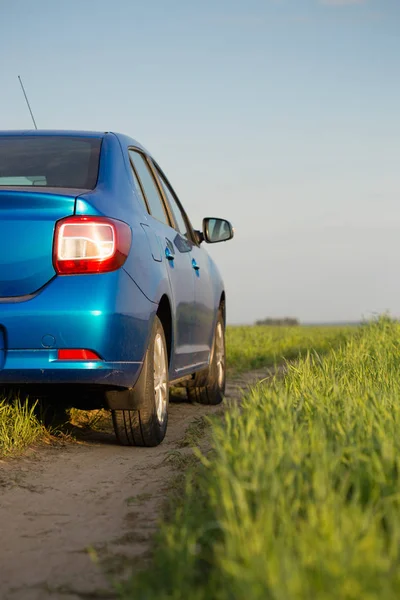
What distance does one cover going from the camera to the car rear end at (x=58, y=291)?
178 inches

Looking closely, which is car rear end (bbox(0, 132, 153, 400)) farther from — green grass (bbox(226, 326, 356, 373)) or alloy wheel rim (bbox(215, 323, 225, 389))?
green grass (bbox(226, 326, 356, 373))

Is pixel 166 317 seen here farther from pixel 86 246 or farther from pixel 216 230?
pixel 216 230

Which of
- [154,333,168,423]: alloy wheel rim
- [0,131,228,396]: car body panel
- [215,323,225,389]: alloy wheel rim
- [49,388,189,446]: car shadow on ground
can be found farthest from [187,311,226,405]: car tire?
[0,131,228,396]: car body panel

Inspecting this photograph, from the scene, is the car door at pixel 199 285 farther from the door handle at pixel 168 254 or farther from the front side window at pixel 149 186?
the door handle at pixel 168 254

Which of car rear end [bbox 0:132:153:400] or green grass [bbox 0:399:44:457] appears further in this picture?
green grass [bbox 0:399:44:457]

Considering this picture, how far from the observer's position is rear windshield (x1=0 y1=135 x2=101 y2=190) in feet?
16.7

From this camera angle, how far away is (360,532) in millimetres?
2428

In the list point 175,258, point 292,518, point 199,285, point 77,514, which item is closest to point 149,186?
point 175,258

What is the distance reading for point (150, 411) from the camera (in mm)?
5188

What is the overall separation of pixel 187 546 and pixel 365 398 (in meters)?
1.83

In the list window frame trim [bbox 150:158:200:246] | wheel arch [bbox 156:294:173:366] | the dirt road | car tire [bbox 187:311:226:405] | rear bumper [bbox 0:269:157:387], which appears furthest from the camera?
car tire [bbox 187:311:226:405]

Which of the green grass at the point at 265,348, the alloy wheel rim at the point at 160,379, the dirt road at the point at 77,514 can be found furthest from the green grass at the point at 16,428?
the green grass at the point at 265,348

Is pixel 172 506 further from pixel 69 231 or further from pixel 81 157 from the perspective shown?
pixel 81 157

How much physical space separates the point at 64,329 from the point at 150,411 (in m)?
0.89
